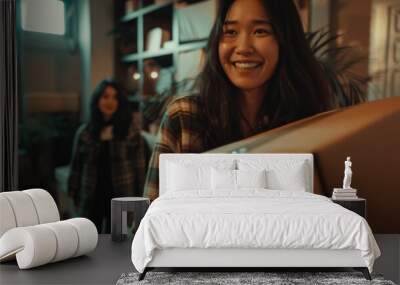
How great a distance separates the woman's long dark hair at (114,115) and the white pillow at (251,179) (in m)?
1.53

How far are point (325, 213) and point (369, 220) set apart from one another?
2.37 meters

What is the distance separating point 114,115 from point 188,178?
126cm

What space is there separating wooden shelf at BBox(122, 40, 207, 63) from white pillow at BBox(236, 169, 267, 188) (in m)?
1.60

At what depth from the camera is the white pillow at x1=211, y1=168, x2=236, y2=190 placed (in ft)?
19.9

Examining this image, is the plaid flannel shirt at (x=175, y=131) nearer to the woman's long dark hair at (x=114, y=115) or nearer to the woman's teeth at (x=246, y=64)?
the woman's long dark hair at (x=114, y=115)

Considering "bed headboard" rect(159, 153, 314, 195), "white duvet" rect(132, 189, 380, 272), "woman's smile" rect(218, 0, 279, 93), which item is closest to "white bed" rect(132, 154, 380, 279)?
"white duvet" rect(132, 189, 380, 272)

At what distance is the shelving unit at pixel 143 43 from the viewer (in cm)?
681

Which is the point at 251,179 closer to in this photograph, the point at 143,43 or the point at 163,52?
the point at 163,52

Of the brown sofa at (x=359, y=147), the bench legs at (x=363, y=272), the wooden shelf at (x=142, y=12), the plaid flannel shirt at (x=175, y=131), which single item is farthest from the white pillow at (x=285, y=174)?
the wooden shelf at (x=142, y=12)

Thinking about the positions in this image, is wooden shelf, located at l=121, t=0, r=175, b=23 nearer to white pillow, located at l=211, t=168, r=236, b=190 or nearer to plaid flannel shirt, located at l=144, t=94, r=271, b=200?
plaid flannel shirt, located at l=144, t=94, r=271, b=200

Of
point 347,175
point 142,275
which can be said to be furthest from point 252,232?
point 347,175

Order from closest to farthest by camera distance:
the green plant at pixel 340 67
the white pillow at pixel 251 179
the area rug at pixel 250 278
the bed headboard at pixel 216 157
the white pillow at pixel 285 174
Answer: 1. the area rug at pixel 250 278
2. the white pillow at pixel 251 179
3. the white pillow at pixel 285 174
4. the bed headboard at pixel 216 157
5. the green plant at pixel 340 67

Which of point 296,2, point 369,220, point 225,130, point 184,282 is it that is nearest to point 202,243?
point 184,282

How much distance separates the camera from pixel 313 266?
4512 mm
